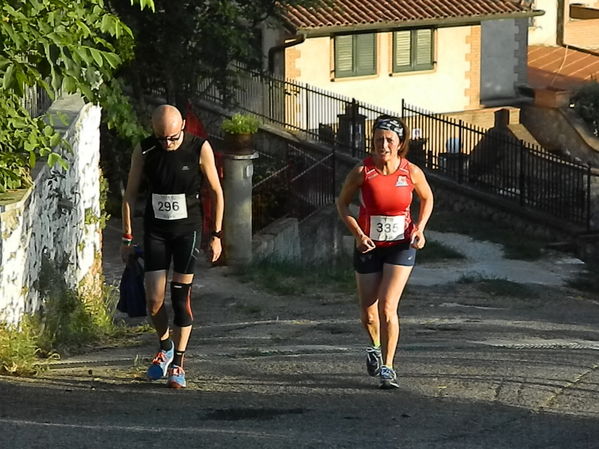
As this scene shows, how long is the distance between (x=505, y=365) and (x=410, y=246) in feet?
3.74

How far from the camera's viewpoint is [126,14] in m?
19.7

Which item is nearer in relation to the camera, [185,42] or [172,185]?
[172,185]

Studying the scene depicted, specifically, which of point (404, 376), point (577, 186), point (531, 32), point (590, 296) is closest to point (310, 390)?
point (404, 376)

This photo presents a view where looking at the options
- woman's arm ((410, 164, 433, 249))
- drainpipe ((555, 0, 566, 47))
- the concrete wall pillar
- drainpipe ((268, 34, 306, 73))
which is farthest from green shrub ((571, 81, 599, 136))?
woman's arm ((410, 164, 433, 249))

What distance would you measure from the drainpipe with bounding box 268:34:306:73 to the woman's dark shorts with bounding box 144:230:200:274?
1909 cm

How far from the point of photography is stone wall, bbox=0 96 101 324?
29.5 ft

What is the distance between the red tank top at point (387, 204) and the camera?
27.8ft

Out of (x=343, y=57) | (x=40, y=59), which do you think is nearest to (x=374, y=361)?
(x=40, y=59)

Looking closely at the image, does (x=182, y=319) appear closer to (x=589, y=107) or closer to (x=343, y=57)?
(x=343, y=57)

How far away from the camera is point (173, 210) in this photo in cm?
849

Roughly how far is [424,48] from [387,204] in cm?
2157

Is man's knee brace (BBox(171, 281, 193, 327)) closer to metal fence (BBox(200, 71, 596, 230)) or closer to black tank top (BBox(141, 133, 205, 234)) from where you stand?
black tank top (BBox(141, 133, 205, 234))

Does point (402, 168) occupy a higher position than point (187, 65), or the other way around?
point (187, 65)

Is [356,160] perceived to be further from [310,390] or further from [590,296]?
[310,390]
